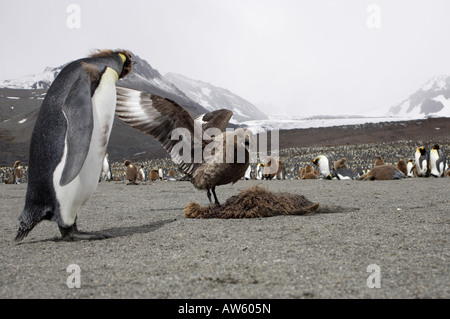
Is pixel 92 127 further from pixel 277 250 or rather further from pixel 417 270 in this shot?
pixel 417 270

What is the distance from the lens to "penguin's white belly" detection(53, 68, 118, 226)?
3.87 m

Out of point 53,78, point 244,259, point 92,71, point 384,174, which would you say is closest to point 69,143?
point 92,71

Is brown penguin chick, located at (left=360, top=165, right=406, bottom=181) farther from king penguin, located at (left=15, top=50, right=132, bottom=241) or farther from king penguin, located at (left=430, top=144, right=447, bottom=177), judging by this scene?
king penguin, located at (left=15, top=50, right=132, bottom=241)

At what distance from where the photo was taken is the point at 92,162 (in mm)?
3980

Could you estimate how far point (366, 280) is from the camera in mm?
2436

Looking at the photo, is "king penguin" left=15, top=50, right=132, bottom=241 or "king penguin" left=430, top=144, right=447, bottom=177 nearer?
"king penguin" left=15, top=50, right=132, bottom=241

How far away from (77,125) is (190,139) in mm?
2349

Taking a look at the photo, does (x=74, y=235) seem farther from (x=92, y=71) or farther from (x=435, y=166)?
(x=435, y=166)

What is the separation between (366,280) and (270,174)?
781 inches

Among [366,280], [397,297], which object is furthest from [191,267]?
[397,297]

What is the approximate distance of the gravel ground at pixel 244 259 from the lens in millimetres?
2355

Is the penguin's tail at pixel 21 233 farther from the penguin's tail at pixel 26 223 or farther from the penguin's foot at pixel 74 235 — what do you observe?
the penguin's foot at pixel 74 235

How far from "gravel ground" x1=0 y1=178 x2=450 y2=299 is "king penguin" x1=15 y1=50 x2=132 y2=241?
0.30m

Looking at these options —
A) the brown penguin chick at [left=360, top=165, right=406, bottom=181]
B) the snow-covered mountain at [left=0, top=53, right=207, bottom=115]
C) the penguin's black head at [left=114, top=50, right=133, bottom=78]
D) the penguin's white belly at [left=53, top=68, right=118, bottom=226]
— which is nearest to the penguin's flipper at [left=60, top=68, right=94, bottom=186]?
the penguin's white belly at [left=53, top=68, right=118, bottom=226]
